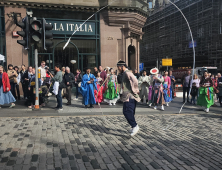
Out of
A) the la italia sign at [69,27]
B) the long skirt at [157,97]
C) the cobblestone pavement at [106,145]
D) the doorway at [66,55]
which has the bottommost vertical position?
the cobblestone pavement at [106,145]

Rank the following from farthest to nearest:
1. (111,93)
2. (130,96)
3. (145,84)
Answer: 1. (145,84)
2. (111,93)
3. (130,96)

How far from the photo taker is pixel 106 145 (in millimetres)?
4910

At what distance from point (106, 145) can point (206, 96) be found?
6.48 m

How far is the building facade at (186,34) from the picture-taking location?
35.5m

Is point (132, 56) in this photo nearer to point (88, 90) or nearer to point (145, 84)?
point (145, 84)

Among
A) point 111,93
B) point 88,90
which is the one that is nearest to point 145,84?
point 111,93

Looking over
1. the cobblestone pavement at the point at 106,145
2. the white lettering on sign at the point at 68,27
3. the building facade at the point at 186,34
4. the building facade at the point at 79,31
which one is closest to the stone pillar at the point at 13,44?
the building facade at the point at 79,31

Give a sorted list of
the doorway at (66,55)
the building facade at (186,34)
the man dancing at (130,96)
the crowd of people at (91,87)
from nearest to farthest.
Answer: the man dancing at (130,96)
the crowd of people at (91,87)
the doorway at (66,55)
the building facade at (186,34)

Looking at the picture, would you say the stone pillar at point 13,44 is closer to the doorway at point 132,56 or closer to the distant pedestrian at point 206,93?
the doorway at point 132,56

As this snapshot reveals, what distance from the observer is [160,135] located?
5773mm

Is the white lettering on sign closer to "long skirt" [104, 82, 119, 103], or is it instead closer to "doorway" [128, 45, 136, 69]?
"doorway" [128, 45, 136, 69]

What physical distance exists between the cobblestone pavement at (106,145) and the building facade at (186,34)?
3033 cm

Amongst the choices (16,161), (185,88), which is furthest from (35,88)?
(185,88)

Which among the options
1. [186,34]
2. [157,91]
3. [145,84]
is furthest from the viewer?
[186,34]
